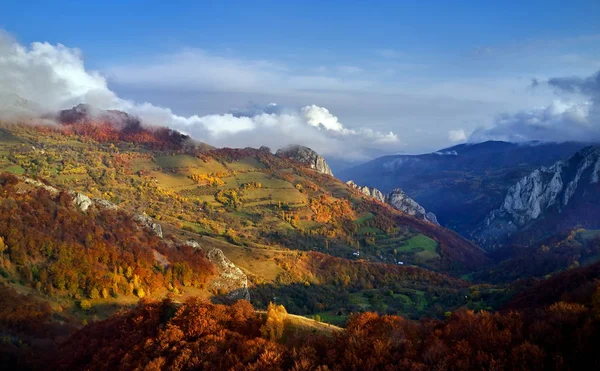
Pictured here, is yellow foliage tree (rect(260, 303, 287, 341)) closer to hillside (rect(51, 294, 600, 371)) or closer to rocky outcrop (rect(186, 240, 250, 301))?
hillside (rect(51, 294, 600, 371))

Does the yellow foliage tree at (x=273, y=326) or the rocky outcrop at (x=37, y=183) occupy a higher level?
the rocky outcrop at (x=37, y=183)

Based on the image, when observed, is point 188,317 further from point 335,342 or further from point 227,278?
point 227,278

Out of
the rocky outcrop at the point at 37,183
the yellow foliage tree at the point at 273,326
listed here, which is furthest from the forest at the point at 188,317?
the rocky outcrop at the point at 37,183

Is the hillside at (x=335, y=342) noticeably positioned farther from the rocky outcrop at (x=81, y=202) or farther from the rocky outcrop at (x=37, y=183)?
the rocky outcrop at (x=37, y=183)

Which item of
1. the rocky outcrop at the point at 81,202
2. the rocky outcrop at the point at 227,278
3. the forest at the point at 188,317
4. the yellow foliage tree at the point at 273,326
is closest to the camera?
the forest at the point at 188,317

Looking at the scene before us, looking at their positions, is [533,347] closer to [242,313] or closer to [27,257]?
[242,313]

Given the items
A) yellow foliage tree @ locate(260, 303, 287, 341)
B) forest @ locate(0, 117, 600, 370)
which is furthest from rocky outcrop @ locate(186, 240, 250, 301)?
yellow foliage tree @ locate(260, 303, 287, 341)

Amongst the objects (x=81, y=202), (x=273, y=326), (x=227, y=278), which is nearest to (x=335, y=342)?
(x=273, y=326)

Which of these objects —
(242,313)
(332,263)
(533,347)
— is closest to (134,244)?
(242,313)
